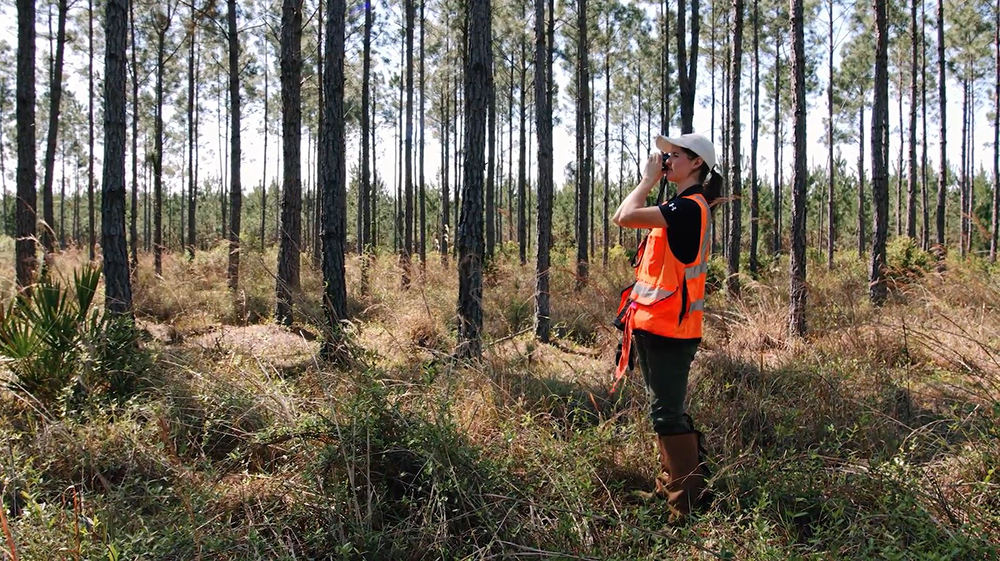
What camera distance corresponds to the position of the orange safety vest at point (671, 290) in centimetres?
296

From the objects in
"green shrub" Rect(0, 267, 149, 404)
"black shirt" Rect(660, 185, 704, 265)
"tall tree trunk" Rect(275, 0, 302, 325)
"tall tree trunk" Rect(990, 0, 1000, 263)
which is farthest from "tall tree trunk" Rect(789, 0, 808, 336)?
"tall tree trunk" Rect(990, 0, 1000, 263)

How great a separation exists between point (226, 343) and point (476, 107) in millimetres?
3466

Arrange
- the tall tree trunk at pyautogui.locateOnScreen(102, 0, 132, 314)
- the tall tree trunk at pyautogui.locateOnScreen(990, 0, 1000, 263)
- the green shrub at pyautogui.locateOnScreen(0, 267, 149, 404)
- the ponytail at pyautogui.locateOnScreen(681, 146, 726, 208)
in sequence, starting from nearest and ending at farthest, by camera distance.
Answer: the ponytail at pyautogui.locateOnScreen(681, 146, 726, 208), the green shrub at pyautogui.locateOnScreen(0, 267, 149, 404), the tall tree trunk at pyautogui.locateOnScreen(102, 0, 132, 314), the tall tree trunk at pyautogui.locateOnScreen(990, 0, 1000, 263)

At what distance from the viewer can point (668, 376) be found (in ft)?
9.84

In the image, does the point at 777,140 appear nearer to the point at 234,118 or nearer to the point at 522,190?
the point at 522,190

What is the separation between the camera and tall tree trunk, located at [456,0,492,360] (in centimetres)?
548

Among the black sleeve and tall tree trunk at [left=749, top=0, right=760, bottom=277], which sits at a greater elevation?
tall tree trunk at [left=749, top=0, right=760, bottom=277]

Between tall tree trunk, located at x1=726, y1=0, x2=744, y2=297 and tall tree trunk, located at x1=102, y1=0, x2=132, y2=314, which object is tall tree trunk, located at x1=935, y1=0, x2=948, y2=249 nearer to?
tall tree trunk, located at x1=726, y1=0, x2=744, y2=297

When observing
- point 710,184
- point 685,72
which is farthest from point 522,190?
point 710,184

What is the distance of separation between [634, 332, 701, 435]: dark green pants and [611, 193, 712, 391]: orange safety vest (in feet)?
0.18

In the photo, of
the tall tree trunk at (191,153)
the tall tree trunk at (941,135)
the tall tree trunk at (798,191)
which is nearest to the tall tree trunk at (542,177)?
the tall tree trunk at (798,191)

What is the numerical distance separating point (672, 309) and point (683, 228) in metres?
0.41

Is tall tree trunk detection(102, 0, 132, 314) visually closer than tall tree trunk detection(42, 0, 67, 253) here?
Yes

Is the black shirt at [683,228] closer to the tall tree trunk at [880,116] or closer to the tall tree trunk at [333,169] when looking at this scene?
the tall tree trunk at [333,169]
